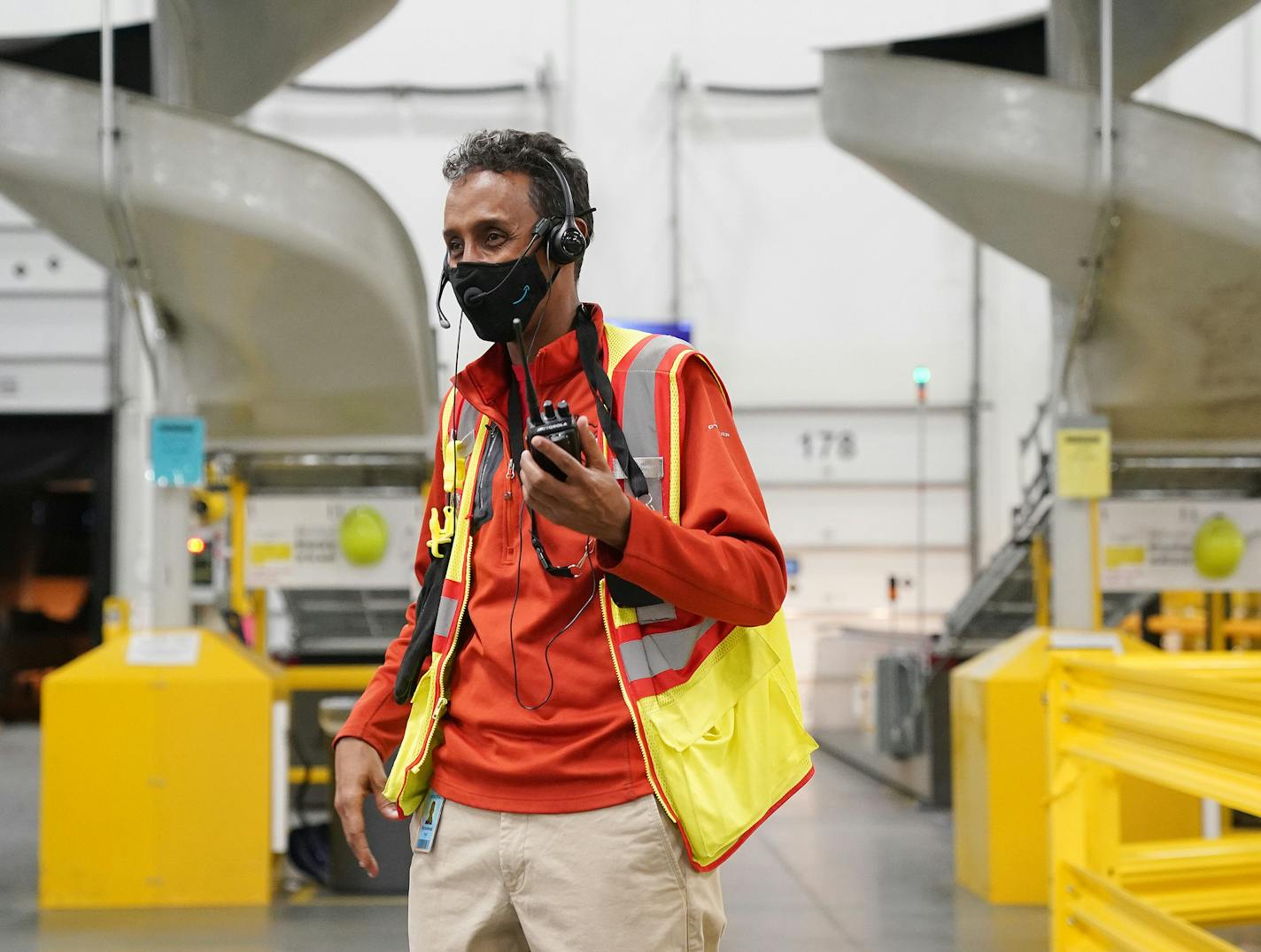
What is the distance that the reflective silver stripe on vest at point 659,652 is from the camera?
173cm

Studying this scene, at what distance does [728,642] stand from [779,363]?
12935 mm

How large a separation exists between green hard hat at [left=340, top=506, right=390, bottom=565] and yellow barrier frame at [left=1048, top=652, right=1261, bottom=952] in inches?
150

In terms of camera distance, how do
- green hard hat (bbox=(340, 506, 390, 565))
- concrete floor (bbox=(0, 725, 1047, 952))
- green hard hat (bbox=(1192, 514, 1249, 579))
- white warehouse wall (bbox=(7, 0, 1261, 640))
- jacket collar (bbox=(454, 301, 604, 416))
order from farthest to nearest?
white warehouse wall (bbox=(7, 0, 1261, 640)), green hard hat (bbox=(340, 506, 390, 565)), green hard hat (bbox=(1192, 514, 1249, 579)), concrete floor (bbox=(0, 725, 1047, 952)), jacket collar (bbox=(454, 301, 604, 416))

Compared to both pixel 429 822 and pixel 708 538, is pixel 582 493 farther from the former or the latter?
pixel 429 822

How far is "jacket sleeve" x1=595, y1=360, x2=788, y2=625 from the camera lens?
163 cm

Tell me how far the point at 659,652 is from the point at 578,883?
30 centimetres

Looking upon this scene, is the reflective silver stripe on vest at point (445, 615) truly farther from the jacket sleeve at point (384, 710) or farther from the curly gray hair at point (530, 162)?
the curly gray hair at point (530, 162)

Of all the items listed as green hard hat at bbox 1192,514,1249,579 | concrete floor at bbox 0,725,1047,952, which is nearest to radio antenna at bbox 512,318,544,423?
concrete floor at bbox 0,725,1047,952

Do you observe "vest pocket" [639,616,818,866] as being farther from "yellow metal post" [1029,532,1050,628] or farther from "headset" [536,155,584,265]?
"yellow metal post" [1029,532,1050,628]

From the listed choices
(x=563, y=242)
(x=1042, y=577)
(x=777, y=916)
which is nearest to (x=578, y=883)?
(x=563, y=242)

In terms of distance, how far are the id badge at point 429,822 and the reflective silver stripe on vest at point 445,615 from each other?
215mm

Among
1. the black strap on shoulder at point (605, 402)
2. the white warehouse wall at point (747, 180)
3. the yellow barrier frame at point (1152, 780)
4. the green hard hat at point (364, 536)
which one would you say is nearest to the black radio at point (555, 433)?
the black strap on shoulder at point (605, 402)

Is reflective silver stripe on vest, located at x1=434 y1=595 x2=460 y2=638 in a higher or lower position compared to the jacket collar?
lower

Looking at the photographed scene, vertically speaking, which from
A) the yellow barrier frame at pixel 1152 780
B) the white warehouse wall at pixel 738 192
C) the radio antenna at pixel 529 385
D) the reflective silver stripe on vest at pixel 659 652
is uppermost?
the white warehouse wall at pixel 738 192
